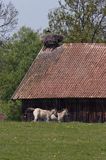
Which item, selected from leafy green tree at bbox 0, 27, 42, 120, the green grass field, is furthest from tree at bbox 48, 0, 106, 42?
the green grass field

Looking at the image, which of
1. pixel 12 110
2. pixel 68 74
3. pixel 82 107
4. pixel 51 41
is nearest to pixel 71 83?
pixel 68 74

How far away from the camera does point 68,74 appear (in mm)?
46500

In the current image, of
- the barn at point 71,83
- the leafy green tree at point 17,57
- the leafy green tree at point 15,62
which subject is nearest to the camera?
the barn at point 71,83

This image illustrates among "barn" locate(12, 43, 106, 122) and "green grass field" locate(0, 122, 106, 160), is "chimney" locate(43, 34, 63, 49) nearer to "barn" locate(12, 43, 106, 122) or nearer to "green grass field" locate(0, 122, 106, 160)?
"barn" locate(12, 43, 106, 122)

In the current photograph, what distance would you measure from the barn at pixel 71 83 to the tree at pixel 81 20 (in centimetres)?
1671

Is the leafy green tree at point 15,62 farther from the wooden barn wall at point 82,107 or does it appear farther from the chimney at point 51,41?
the wooden barn wall at point 82,107

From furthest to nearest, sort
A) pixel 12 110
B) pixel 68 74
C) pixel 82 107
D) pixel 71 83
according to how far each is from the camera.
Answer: pixel 12 110, pixel 68 74, pixel 71 83, pixel 82 107

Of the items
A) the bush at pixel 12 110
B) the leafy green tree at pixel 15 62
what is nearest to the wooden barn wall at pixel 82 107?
the leafy green tree at pixel 15 62

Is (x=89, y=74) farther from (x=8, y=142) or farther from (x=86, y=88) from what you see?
(x=8, y=142)

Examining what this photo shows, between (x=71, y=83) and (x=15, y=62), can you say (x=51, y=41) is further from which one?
(x=15, y=62)

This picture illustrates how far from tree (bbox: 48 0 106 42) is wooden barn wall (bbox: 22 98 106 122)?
69.2 ft

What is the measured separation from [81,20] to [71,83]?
22.9 meters

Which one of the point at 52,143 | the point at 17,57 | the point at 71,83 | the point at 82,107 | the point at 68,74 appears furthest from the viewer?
the point at 17,57

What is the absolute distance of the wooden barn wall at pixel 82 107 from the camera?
43.7 metres
